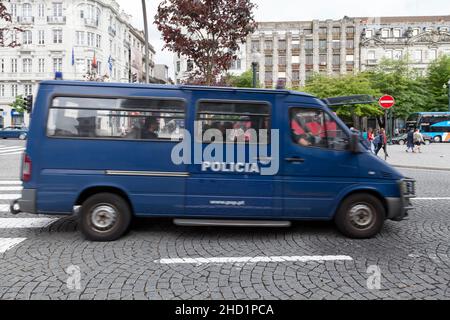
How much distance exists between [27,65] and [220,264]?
2289 inches

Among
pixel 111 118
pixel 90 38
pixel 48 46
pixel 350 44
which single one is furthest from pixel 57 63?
pixel 111 118

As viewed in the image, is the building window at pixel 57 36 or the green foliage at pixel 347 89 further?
the building window at pixel 57 36

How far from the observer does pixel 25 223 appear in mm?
6137

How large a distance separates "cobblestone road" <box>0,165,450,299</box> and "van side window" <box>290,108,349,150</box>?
148 cm

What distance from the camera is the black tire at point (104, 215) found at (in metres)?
5.05

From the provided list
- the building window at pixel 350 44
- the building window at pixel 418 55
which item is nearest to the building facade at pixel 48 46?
the building window at pixel 350 44

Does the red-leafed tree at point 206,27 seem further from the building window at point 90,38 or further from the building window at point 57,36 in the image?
the building window at point 57,36

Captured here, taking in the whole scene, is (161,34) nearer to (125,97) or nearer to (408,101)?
(125,97)

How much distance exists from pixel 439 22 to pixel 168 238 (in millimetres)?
78756

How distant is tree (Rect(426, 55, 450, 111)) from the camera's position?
46250 mm

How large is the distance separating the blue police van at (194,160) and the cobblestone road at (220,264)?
1.21 feet

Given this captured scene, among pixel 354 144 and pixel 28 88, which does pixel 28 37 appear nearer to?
pixel 28 88

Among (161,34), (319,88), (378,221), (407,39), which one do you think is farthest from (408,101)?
(378,221)

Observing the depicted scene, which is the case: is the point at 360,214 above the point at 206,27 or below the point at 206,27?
below
